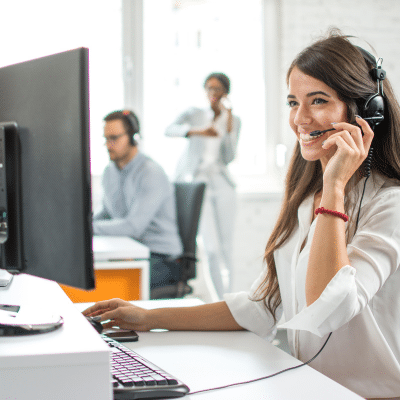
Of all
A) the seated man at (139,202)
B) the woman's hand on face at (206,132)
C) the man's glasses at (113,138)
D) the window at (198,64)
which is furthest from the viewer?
the window at (198,64)

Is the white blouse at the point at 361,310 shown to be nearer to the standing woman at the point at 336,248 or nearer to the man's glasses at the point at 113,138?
the standing woman at the point at 336,248

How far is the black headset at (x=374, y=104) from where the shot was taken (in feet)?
3.51

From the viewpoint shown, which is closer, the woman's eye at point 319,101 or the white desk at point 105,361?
the white desk at point 105,361

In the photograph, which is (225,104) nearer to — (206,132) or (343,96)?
(206,132)

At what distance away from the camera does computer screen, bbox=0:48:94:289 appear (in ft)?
2.17

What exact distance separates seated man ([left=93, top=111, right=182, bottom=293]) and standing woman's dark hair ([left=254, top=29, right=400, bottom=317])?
127 centimetres

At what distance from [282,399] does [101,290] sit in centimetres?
140

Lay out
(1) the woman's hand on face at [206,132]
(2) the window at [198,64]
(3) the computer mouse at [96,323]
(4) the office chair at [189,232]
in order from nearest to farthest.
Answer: (3) the computer mouse at [96,323], (4) the office chair at [189,232], (1) the woman's hand on face at [206,132], (2) the window at [198,64]

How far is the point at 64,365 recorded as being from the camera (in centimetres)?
59

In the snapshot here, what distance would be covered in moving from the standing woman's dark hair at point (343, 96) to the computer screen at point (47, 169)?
55cm

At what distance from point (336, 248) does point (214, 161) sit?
2.52m

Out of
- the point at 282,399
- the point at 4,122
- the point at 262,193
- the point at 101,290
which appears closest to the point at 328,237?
the point at 282,399

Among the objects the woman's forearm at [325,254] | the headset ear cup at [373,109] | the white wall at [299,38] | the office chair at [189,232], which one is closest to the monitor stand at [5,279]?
the woman's forearm at [325,254]

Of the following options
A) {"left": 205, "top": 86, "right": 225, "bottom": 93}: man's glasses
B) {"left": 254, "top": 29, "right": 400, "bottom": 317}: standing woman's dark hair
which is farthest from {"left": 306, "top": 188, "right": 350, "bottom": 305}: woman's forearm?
{"left": 205, "top": 86, "right": 225, "bottom": 93}: man's glasses
